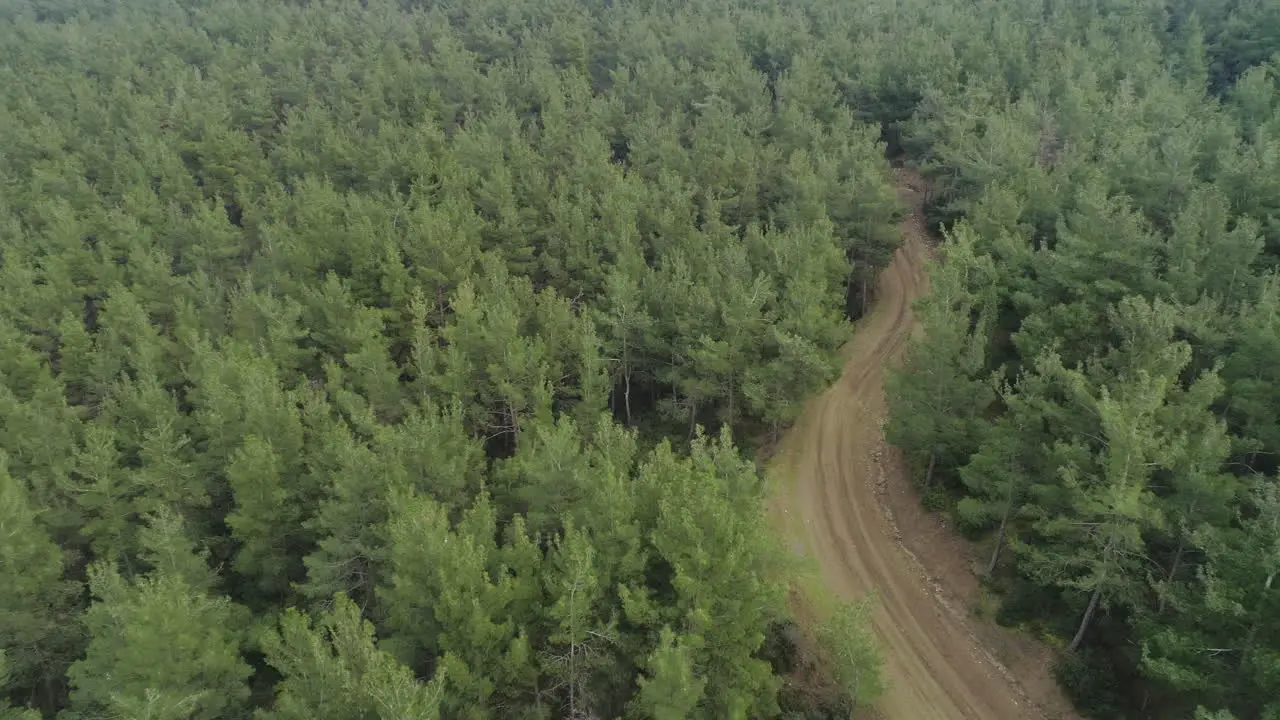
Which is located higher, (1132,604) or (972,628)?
(1132,604)

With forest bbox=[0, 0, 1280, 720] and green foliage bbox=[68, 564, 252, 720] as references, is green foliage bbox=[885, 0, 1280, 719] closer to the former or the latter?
forest bbox=[0, 0, 1280, 720]

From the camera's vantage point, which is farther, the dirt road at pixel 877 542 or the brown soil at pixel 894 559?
the dirt road at pixel 877 542

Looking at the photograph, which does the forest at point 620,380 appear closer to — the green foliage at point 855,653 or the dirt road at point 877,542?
the green foliage at point 855,653

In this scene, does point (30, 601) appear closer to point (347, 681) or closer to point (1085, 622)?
point (347, 681)

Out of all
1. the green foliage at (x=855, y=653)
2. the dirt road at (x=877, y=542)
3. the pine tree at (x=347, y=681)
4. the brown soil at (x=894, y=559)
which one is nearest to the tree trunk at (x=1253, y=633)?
the brown soil at (x=894, y=559)

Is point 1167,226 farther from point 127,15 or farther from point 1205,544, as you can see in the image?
point 127,15

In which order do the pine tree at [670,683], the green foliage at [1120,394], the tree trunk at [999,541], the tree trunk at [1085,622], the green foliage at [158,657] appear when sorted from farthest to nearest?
the tree trunk at [999,541] < the tree trunk at [1085,622] < the green foliage at [158,657] < the green foliage at [1120,394] < the pine tree at [670,683]

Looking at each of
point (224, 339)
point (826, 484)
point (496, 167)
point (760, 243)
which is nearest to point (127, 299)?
point (224, 339)

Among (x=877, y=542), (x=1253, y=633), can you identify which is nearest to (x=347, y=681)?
(x=877, y=542)
